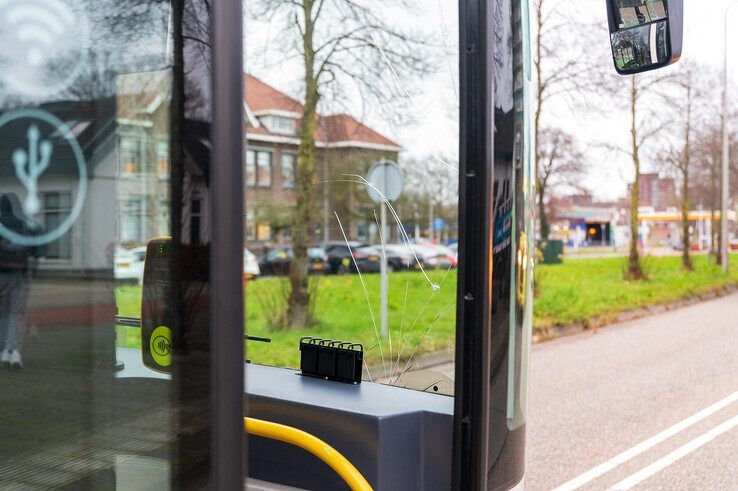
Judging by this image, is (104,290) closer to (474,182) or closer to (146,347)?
(146,347)

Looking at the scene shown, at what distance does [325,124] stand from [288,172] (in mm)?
408

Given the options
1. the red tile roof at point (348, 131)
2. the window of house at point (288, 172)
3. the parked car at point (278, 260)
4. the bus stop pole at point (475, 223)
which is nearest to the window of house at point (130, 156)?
the bus stop pole at point (475, 223)

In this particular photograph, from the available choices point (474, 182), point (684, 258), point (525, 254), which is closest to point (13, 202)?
point (474, 182)

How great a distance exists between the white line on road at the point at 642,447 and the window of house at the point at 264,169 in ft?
9.29

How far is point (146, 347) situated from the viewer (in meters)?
1.42

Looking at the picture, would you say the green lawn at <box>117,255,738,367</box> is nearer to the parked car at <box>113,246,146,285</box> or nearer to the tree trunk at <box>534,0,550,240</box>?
the parked car at <box>113,246,146,285</box>

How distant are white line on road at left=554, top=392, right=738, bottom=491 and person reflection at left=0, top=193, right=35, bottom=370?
13.8 ft

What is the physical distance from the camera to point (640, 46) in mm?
2102

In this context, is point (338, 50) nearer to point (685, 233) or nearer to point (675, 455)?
point (675, 455)

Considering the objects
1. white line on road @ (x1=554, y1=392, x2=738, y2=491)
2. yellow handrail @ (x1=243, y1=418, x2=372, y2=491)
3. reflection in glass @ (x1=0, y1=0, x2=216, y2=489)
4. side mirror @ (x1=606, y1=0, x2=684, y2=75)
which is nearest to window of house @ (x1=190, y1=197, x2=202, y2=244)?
reflection in glass @ (x1=0, y1=0, x2=216, y2=489)

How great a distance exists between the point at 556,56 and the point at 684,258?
1376 cm

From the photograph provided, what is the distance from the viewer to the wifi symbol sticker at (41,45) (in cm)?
126

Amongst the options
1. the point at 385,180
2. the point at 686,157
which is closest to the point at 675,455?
the point at 385,180

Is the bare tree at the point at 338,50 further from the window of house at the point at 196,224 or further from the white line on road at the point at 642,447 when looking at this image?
the white line on road at the point at 642,447
